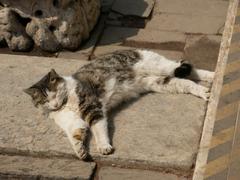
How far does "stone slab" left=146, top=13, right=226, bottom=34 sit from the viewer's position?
→ 23.0 ft

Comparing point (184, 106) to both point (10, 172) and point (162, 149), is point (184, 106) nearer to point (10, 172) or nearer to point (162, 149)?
point (162, 149)

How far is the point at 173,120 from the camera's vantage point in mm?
5133

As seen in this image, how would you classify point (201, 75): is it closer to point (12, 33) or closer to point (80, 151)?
point (80, 151)

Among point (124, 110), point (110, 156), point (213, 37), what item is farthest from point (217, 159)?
point (213, 37)

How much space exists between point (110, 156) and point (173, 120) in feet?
2.63

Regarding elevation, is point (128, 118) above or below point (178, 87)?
below

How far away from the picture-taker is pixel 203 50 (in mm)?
6520

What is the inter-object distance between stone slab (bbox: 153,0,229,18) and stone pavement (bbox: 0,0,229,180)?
0.34 ft

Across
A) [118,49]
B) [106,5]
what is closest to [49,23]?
[118,49]

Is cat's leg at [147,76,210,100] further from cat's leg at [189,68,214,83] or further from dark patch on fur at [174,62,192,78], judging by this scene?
cat's leg at [189,68,214,83]

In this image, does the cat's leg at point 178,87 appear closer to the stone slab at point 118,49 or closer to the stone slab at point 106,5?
the stone slab at point 118,49

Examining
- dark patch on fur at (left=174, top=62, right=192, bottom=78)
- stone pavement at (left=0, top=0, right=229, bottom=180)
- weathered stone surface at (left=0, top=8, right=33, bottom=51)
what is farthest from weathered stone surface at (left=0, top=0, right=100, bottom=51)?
dark patch on fur at (left=174, top=62, right=192, bottom=78)

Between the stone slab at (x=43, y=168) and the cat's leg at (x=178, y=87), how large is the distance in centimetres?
134

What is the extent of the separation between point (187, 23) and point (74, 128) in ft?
9.54
